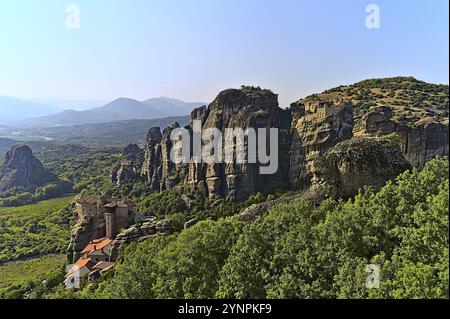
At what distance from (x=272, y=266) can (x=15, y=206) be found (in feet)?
375

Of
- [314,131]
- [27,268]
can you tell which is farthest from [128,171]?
[314,131]

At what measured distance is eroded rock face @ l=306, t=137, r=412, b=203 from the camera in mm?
20156

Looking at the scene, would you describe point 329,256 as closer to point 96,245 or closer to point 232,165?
point 96,245

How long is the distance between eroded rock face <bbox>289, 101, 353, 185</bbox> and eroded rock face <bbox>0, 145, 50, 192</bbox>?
99455mm

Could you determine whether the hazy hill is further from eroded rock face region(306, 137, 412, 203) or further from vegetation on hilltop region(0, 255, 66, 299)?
vegetation on hilltop region(0, 255, 66, 299)

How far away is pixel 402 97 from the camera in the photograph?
68.9 meters

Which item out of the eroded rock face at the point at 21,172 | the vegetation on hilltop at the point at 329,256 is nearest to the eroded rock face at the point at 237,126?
the vegetation on hilltop at the point at 329,256

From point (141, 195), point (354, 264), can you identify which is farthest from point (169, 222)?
point (141, 195)

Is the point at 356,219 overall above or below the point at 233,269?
above

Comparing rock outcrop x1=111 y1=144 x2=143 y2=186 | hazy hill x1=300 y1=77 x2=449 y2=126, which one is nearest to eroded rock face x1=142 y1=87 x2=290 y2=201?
hazy hill x1=300 y1=77 x2=449 y2=126

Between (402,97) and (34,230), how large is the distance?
73.1m

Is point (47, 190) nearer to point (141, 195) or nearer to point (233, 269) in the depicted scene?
point (141, 195)

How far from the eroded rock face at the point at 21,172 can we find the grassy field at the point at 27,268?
73283 millimetres

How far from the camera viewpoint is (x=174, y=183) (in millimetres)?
76938
